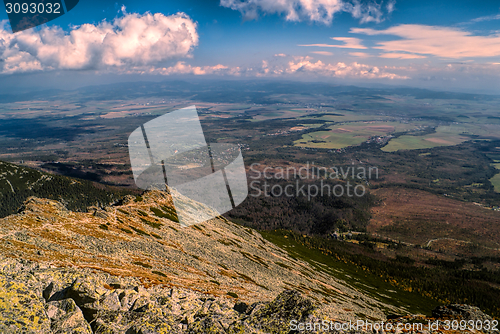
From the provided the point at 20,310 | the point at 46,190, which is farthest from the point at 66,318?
the point at 46,190

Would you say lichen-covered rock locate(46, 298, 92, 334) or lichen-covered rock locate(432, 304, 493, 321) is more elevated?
lichen-covered rock locate(46, 298, 92, 334)

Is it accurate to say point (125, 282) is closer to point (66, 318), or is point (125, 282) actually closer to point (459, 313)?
point (66, 318)

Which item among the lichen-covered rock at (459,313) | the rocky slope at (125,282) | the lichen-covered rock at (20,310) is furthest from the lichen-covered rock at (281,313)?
the lichen-covered rock at (459,313)

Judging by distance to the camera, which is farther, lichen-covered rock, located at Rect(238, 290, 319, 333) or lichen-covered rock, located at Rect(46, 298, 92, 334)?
lichen-covered rock, located at Rect(238, 290, 319, 333)

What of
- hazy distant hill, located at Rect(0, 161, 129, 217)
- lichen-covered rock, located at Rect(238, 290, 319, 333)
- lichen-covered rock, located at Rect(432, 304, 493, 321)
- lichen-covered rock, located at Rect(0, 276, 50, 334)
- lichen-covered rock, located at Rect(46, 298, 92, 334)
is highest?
lichen-covered rock, located at Rect(0, 276, 50, 334)

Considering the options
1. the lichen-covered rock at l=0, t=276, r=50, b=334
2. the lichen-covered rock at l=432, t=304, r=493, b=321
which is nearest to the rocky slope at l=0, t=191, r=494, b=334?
the lichen-covered rock at l=0, t=276, r=50, b=334

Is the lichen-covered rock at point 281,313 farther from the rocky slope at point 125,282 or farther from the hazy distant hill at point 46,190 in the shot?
the hazy distant hill at point 46,190

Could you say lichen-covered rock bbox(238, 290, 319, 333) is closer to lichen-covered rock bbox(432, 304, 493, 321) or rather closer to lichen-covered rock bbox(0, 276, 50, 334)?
lichen-covered rock bbox(0, 276, 50, 334)


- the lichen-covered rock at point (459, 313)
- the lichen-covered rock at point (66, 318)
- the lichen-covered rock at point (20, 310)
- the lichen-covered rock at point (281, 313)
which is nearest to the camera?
the lichen-covered rock at point (20, 310)

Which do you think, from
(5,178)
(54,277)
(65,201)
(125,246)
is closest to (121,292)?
(54,277)

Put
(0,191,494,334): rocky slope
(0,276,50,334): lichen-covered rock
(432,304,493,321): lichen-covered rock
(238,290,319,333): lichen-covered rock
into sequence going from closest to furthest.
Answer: (0,276,50,334): lichen-covered rock, (0,191,494,334): rocky slope, (238,290,319,333): lichen-covered rock, (432,304,493,321): lichen-covered rock

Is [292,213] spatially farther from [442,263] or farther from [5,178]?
[5,178]
